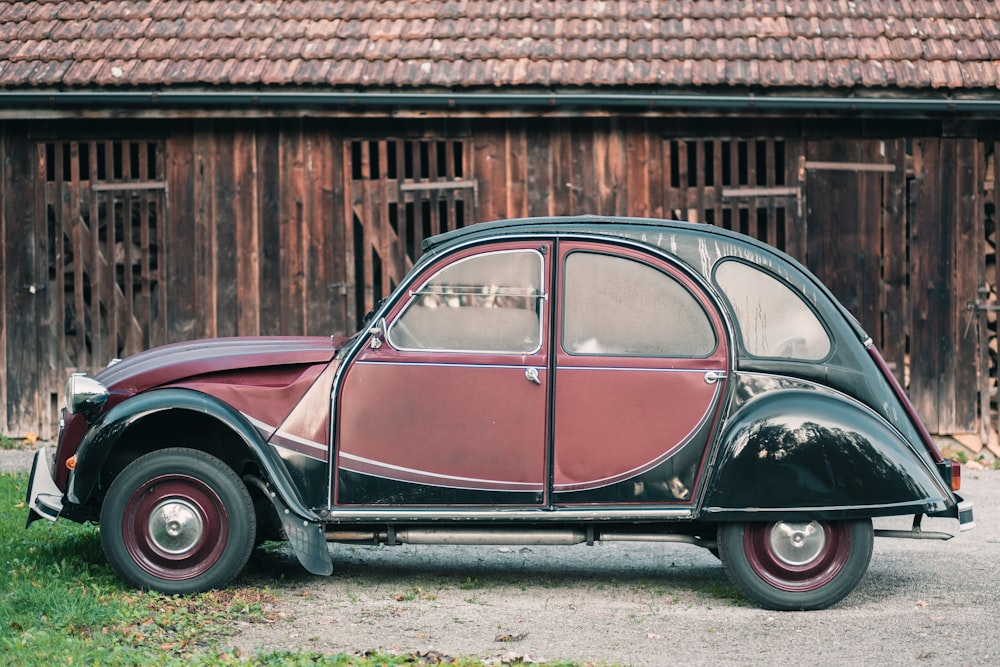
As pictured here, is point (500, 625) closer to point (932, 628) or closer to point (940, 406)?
point (932, 628)

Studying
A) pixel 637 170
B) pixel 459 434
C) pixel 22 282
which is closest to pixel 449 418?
pixel 459 434

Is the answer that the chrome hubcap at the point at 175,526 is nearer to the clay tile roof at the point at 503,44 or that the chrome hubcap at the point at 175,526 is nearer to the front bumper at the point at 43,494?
the front bumper at the point at 43,494

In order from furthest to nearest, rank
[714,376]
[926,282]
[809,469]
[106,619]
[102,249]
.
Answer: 1. [102,249]
2. [926,282]
3. [714,376]
4. [809,469]
5. [106,619]

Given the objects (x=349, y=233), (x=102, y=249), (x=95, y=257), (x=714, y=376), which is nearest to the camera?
(x=714, y=376)

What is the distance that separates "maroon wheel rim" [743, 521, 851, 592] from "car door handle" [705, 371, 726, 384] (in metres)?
0.73

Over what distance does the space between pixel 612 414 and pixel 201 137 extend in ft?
22.1

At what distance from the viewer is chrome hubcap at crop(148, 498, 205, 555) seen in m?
6.10

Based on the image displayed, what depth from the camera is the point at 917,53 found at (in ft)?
36.3

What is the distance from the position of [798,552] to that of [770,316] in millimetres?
1139

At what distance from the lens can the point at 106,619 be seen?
5.54 meters

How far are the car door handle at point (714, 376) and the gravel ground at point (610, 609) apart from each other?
1.10 metres

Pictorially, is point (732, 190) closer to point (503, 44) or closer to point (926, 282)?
point (926, 282)

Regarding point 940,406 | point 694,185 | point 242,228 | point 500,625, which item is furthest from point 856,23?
point 500,625

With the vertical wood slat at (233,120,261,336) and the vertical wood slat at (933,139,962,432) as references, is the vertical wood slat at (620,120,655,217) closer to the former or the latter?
the vertical wood slat at (933,139,962,432)
